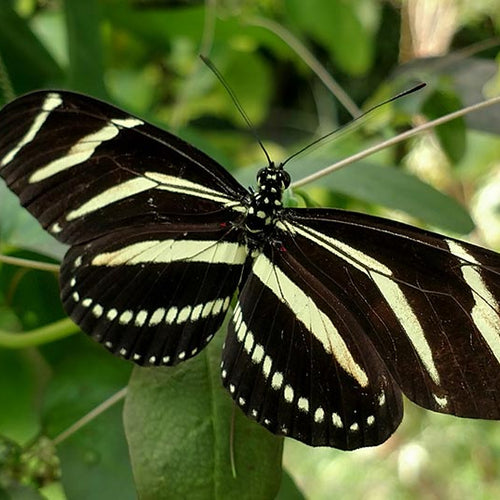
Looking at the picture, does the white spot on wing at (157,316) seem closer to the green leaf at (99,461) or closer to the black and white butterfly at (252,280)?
the black and white butterfly at (252,280)

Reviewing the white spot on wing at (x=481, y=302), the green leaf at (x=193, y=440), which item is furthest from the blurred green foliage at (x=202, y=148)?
the white spot on wing at (x=481, y=302)

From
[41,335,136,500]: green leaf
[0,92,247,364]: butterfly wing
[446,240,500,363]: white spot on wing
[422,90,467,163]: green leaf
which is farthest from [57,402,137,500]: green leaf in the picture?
[422,90,467,163]: green leaf

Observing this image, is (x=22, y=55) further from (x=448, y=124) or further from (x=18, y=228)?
(x=448, y=124)

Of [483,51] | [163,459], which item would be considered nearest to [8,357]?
[163,459]

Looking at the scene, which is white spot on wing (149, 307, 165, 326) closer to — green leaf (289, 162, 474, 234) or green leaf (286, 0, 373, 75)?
green leaf (289, 162, 474, 234)

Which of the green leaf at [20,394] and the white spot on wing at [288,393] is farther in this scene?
the green leaf at [20,394]

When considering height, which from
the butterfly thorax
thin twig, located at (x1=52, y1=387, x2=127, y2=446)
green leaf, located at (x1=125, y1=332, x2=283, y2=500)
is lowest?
green leaf, located at (x1=125, y1=332, x2=283, y2=500)
